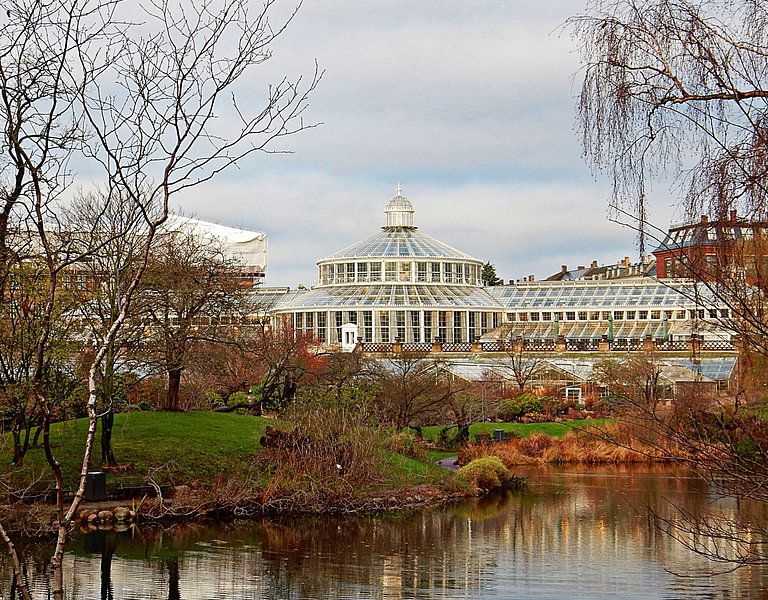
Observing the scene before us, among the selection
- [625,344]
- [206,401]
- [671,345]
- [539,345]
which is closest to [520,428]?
[206,401]

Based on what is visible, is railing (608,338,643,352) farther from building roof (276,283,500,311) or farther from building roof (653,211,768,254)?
building roof (653,211,768,254)

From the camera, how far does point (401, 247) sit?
1982 inches

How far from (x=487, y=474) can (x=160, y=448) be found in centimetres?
717

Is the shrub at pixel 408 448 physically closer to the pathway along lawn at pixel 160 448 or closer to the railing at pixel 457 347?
the pathway along lawn at pixel 160 448

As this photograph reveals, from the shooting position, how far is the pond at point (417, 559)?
13.5m

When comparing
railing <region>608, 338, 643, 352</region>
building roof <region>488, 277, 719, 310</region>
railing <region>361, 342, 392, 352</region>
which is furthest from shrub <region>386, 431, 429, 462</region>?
building roof <region>488, 277, 719, 310</region>

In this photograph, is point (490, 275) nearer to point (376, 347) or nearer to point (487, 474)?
point (376, 347)

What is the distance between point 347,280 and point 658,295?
14.9 metres

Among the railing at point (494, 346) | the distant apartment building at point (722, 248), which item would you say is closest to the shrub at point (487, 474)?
the distant apartment building at point (722, 248)

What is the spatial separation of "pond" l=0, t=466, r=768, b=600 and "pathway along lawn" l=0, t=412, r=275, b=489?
207 cm

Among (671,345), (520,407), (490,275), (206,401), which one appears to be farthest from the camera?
(490,275)

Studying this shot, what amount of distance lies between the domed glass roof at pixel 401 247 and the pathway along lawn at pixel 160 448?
88.3 ft

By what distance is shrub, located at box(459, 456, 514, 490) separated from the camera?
23.0 meters

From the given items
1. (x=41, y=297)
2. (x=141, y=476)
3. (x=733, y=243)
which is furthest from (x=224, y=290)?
(x=733, y=243)
